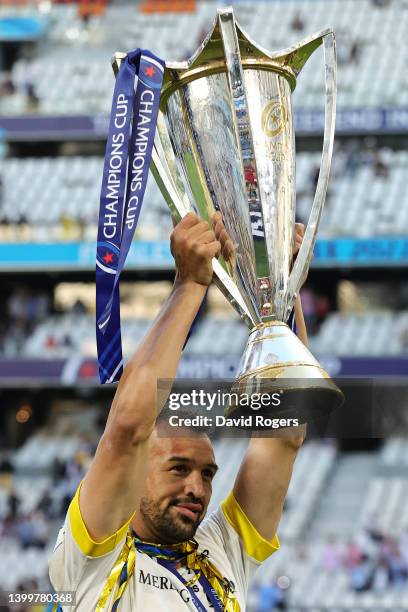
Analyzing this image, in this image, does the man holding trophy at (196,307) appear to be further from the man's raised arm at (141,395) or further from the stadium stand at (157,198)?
the stadium stand at (157,198)

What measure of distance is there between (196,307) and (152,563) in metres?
0.60

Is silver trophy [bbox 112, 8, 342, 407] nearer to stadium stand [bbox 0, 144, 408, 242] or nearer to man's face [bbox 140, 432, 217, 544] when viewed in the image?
man's face [bbox 140, 432, 217, 544]

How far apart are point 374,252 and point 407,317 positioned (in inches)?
34.1

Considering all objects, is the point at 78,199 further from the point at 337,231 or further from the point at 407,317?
the point at 407,317

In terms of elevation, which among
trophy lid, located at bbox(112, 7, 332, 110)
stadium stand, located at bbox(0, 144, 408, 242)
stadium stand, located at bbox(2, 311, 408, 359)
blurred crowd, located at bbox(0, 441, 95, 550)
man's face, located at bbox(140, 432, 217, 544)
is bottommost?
man's face, located at bbox(140, 432, 217, 544)

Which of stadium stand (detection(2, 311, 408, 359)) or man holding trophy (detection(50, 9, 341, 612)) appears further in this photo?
stadium stand (detection(2, 311, 408, 359))

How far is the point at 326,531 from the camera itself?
12.2 meters

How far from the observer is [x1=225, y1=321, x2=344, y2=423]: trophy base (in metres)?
2.35

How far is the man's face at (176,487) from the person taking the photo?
256 centimetres

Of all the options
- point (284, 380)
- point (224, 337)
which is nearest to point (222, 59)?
point (284, 380)

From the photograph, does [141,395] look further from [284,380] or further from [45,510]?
[45,510]

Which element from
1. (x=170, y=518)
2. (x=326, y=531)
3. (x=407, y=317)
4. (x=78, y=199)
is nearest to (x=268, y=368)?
(x=170, y=518)

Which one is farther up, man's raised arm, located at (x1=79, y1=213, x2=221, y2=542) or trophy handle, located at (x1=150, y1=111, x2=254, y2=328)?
trophy handle, located at (x1=150, y1=111, x2=254, y2=328)

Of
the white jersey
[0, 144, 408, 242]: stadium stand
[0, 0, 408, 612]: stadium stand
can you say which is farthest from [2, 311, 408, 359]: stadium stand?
the white jersey
